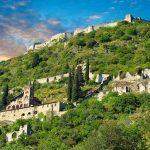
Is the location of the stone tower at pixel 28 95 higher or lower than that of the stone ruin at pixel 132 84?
lower

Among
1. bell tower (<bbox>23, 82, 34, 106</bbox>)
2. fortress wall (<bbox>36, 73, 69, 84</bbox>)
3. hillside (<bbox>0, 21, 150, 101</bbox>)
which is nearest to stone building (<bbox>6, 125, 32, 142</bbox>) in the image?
bell tower (<bbox>23, 82, 34, 106</bbox>)

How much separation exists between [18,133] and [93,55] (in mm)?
41340

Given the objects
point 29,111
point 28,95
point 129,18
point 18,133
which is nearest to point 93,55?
point 129,18

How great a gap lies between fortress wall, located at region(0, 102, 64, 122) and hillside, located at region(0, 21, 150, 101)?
20.0 meters

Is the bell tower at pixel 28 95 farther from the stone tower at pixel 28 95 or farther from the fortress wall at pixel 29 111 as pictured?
the fortress wall at pixel 29 111

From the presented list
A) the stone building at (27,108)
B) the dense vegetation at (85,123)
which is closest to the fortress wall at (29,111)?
the stone building at (27,108)

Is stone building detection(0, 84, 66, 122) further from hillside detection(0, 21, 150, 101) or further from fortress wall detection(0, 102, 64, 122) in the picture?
hillside detection(0, 21, 150, 101)

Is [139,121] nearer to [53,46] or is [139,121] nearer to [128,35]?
[128,35]

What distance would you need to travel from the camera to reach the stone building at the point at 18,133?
63969 mm

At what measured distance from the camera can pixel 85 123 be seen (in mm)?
62562

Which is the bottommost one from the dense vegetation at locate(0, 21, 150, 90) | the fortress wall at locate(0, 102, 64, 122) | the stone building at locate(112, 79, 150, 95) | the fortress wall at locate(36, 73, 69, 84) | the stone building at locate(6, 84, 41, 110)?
the fortress wall at locate(0, 102, 64, 122)

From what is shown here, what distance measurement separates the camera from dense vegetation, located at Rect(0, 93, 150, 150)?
56.4m

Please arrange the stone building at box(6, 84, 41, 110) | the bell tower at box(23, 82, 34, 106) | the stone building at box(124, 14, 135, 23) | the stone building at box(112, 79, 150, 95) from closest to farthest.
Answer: the stone building at box(112, 79, 150, 95)
the stone building at box(6, 84, 41, 110)
the bell tower at box(23, 82, 34, 106)
the stone building at box(124, 14, 135, 23)

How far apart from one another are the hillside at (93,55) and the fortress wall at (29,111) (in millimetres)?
19976
